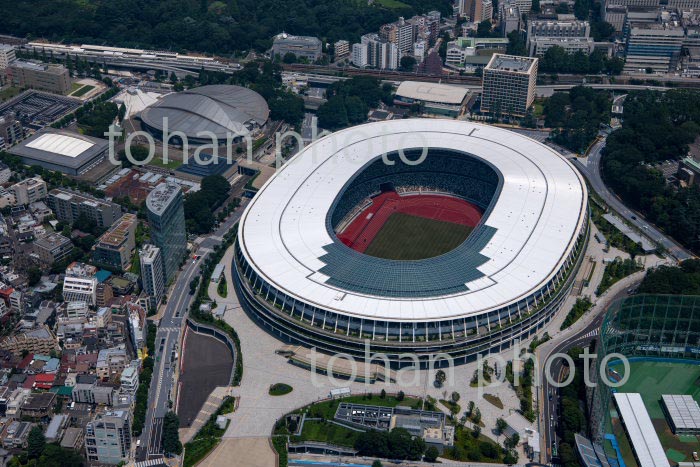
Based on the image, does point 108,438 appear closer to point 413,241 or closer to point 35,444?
point 35,444

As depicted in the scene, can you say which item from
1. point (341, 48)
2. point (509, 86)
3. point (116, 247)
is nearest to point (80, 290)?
point (116, 247)

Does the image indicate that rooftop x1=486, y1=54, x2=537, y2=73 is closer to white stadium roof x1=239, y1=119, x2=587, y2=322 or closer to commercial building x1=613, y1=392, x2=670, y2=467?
white stadium roof x1=239, y1=119, x2=587, y2=322

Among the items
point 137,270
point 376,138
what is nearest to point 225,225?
point 137,270

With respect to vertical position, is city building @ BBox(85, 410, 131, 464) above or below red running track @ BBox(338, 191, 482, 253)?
below

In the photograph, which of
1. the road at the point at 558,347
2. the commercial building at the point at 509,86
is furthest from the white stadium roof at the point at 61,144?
the road at the point at 558,347

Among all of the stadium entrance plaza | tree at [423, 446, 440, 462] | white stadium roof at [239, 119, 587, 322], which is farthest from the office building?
tree at [423, 446, 440, 462]

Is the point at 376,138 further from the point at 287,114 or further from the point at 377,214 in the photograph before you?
the point at 287,114
